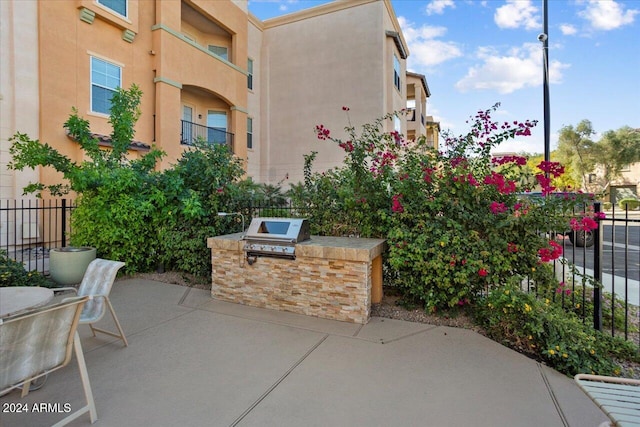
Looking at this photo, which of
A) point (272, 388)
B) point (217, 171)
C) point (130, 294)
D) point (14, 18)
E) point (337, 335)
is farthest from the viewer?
point (14, 18)

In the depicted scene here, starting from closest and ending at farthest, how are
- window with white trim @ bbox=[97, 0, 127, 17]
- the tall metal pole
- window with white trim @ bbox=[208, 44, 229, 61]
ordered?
the tall metal pole, window with white trim @ bbox=[97, 0, 127, 17], window with white trim @ bbox=[208, 44, 229, 61]

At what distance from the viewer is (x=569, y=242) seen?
37.4ft

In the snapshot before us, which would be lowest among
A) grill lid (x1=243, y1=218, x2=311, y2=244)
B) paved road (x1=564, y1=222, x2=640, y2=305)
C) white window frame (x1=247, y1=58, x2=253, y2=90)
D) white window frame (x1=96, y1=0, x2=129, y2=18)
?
paved road (x1=564, y1=222, x2=640, y2=305)

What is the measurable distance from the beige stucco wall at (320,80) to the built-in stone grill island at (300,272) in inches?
438

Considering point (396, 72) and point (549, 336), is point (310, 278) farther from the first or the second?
point (396, 72)

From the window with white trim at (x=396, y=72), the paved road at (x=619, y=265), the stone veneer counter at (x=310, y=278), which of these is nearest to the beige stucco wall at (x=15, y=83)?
the stone veneer counter at (x=310, y=278)

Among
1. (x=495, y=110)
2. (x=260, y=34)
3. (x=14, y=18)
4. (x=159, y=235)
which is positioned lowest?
(x=159, y=235)

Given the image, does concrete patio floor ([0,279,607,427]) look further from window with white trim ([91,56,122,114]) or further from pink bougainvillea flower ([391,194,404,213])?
window with white trim ([91,56,122,114])

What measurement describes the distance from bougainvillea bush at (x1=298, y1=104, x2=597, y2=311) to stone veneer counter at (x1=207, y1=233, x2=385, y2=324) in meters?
0.53

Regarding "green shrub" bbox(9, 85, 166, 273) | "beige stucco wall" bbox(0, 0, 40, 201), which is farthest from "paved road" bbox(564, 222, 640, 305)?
"beige stucco wall" bbox(0, 0, 40, 201)

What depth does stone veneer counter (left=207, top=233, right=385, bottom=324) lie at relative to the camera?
426 centimetres

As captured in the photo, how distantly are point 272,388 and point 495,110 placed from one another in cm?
458

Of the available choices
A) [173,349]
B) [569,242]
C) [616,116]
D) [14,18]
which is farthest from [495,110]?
[616,116]

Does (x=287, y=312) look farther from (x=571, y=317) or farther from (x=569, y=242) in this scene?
(x=569, y=242)
